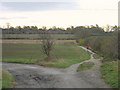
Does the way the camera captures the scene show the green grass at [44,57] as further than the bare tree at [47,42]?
No

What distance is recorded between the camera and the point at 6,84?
14.4 meters

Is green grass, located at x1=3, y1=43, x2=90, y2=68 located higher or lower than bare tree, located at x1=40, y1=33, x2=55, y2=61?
lower

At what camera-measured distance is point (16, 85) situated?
592 inches

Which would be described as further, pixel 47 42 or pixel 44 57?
pixel 44 57

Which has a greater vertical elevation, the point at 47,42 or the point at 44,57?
the point at 47,42

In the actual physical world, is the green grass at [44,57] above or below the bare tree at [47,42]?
below

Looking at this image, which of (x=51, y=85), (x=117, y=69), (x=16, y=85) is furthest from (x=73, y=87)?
(x=117, y=69)

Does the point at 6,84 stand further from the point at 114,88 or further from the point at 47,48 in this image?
the point at 47,48

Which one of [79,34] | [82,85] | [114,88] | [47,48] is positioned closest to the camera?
[114,88]

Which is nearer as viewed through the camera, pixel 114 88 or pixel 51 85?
pixel 114 88

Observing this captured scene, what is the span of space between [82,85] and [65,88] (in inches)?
62.5

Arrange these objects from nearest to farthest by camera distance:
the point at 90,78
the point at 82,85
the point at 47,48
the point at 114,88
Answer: the point at 114,88 → the point at 82,85 → the point at 90,78 → the point at 47,48

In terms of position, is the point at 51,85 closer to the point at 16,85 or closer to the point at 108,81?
the point at 16,85

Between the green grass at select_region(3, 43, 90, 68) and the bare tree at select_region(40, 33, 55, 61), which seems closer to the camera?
the green grass at select_region(3, 43, 90, 68)
